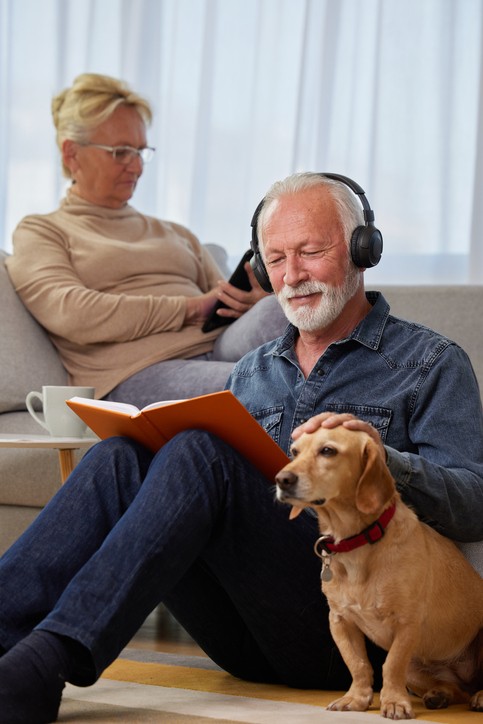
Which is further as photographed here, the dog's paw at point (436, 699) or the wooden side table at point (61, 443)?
the wooden side table at point (61, 443)

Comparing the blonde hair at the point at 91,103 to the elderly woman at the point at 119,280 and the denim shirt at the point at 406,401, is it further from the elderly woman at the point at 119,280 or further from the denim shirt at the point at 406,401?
the denim shirt at the point at 406,401

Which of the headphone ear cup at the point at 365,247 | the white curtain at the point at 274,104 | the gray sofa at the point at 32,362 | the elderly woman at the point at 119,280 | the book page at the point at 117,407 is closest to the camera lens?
the book page at the point at 117,407

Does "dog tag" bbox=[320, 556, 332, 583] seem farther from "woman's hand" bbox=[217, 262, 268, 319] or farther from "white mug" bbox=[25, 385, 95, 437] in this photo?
"woman's hand" bbox=[217, 262, 268, 319]

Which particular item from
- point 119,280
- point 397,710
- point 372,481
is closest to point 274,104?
point 119,280

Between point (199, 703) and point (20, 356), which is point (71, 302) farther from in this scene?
point (199, 703)

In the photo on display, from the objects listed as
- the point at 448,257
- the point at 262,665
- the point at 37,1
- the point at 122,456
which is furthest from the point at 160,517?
the point at 37,1

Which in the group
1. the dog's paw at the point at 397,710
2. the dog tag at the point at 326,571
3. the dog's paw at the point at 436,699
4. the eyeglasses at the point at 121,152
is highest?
the eyeglasses at the point at 121,152

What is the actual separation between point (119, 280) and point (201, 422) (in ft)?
4.95

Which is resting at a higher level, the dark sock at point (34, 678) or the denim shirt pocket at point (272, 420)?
the denim shirt pocket at point (272, 420)

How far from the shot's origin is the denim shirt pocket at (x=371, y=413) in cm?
152

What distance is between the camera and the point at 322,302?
1644mm

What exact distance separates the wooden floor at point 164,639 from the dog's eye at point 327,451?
2.98 ft

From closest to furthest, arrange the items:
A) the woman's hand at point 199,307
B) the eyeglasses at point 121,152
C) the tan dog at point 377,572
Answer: the tan dog at point 377,572 < the woman's hand at point 199,307 < the eyeglasses at point 121,152

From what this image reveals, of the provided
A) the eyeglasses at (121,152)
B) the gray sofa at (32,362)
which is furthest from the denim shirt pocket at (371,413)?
the eyeglasses at (121,152)
